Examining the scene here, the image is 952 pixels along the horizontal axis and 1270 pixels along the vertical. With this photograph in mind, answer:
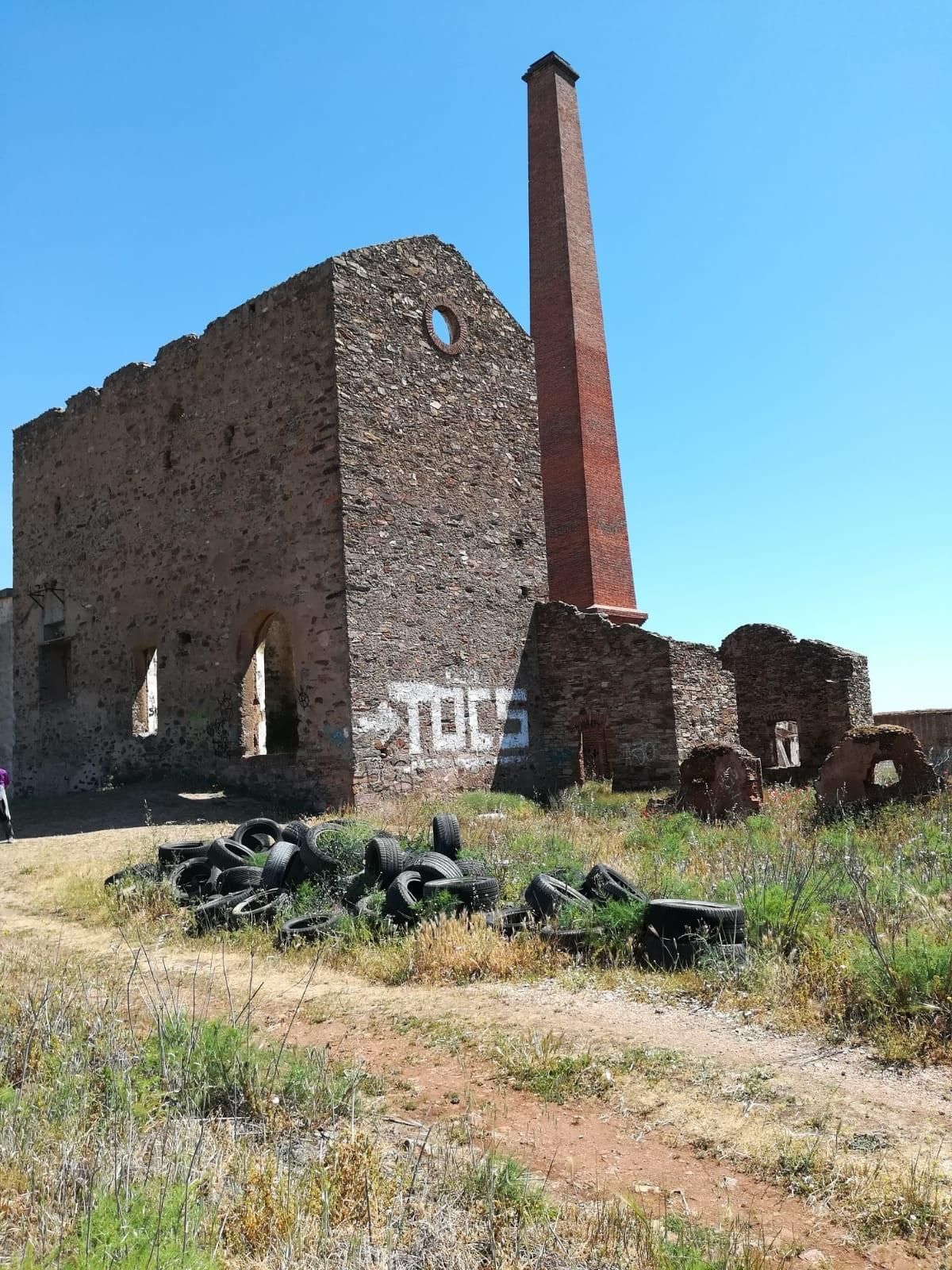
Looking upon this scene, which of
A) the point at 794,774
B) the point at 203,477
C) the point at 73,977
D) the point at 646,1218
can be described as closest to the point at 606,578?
the point at 794,774

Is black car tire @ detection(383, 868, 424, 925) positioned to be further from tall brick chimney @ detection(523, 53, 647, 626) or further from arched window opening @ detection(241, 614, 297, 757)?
tall brick chimney @ detection(523, 53, 647, 626)

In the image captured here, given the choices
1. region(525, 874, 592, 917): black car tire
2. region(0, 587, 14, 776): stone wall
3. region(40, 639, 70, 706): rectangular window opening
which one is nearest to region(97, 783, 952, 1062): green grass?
region(525, 874, 592, 917): black car tire

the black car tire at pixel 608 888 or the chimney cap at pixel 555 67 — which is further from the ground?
the chimney cap at pixel 555 67

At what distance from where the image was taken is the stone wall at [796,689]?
1939cm

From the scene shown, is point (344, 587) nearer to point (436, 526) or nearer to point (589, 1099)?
point (436, 526)

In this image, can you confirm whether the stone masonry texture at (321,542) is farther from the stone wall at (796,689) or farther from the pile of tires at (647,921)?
the pile of tires at (647,921)

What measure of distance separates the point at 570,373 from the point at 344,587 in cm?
1023

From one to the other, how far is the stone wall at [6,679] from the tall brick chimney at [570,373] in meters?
13.3

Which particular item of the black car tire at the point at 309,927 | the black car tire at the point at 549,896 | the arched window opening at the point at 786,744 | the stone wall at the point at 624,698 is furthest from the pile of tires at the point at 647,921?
the arched window opening at the point at 786,744

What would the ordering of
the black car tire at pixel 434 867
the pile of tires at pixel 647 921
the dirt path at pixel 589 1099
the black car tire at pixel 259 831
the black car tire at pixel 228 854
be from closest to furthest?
the dirt path at pixel 589 1099 → the pile of tires at pixel 647 921 → the black car tire at pixel 434 867 → the black car tire at pixel 228 854 → the black car tire at pixel 259 831

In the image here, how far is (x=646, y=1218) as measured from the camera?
3023mm

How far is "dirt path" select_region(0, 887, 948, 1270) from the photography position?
10.7ft

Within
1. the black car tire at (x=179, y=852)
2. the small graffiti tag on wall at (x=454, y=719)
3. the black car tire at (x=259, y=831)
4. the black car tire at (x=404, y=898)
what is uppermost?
the small graffiti tag on wall at (x=454, y=719)

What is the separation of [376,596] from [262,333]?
493 cm
